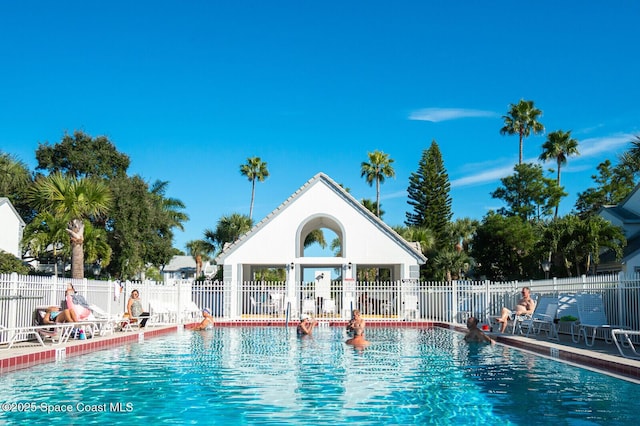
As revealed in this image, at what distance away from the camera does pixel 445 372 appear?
9.74 m

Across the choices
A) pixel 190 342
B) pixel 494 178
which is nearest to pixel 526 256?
pixel 494 178

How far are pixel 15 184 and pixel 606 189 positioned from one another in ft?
135

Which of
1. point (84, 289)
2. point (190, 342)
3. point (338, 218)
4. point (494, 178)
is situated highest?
point (494, 178)

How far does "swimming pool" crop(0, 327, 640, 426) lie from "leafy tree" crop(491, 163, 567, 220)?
3669cm

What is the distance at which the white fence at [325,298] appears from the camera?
1289 centimetres

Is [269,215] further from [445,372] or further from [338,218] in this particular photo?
[445,372]

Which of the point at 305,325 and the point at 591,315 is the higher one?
the point at 591,315

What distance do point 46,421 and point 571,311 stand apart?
11.2 metres

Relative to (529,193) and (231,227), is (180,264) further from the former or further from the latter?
(529,193)

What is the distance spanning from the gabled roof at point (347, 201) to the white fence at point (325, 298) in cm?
200

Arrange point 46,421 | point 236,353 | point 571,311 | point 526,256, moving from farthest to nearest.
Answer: point 526,256 < point 571,311 < point 236,353 < point 46,421

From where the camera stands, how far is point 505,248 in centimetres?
3922

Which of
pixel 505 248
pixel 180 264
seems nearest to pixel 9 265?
pixel 505 248

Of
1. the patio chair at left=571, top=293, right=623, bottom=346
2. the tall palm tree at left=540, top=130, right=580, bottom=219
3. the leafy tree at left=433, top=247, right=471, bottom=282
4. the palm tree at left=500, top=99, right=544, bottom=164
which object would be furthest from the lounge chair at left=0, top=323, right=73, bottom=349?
the palm tree at left=500, top=99, right=544, bottom=164
